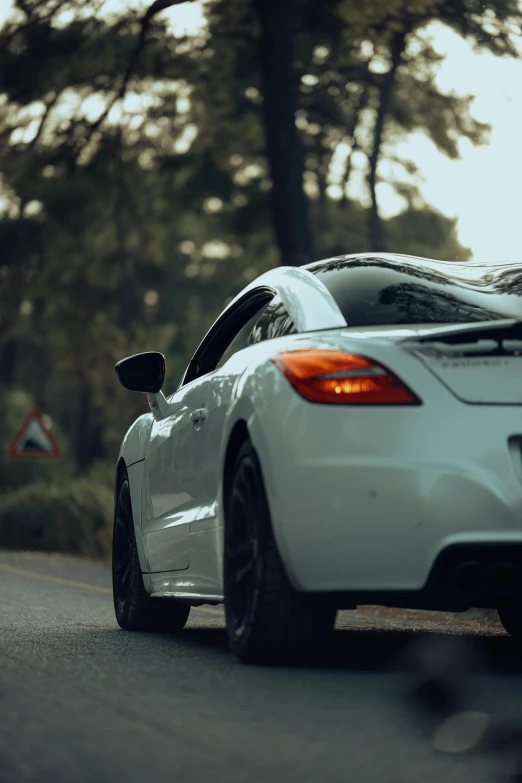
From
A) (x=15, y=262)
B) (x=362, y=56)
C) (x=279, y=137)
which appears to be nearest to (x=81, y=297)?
(x=15, y=262)

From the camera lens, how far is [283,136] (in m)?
20.3

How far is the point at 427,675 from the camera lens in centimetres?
582

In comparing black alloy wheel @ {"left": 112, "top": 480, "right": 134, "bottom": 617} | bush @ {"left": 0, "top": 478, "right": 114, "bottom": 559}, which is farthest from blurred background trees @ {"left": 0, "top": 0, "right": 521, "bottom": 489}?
black alloy wheel @ {"left": 112, "top": 480, "right": 134, "bottom": 617}

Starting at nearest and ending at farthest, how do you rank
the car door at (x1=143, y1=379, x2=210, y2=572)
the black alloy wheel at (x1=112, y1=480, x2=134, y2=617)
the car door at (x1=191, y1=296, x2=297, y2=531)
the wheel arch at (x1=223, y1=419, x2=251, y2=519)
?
the wheel arch at (x1=223, y1=419, x2=251, y2=519), the car door at (x1=191, y1=296, x2=297, y2=531), the car door at (x1=143, y1=379, x2=210, y2=572), the black alloy wheel at (x1=112, y1=480, x2=134, y2=617)

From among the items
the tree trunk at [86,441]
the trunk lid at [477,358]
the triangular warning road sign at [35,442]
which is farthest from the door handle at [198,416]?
the tree trunk at [86,441]

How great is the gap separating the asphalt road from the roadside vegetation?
1215 cm

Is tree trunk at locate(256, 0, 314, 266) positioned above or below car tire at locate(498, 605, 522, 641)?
below

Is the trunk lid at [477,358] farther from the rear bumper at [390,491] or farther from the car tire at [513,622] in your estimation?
the car tire at [513,622]

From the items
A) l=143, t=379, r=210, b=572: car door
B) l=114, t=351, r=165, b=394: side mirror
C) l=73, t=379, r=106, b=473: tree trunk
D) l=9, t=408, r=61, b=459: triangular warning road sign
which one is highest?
l=114, t=351, r=165, b=394: side mirror

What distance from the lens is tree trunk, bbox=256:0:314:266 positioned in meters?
20.2

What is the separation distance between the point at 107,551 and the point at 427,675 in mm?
14413

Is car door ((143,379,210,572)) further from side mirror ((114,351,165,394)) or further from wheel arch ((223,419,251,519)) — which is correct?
wheel arch ((223,419,251,519))

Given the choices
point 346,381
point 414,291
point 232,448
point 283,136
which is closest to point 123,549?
point 232,448

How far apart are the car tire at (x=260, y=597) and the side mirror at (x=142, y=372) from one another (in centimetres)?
158
